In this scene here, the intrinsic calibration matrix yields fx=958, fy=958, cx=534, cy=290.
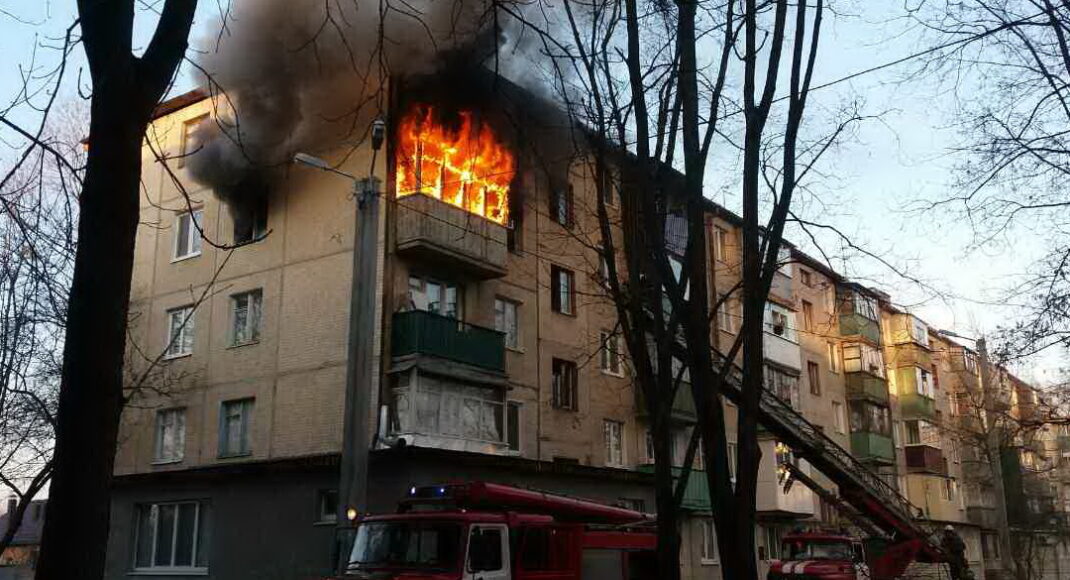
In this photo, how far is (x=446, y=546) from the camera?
36.7 ft

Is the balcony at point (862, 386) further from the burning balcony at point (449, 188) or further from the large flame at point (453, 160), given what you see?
the large flame at point (453, 160)

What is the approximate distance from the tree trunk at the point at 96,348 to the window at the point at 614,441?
79.8ft

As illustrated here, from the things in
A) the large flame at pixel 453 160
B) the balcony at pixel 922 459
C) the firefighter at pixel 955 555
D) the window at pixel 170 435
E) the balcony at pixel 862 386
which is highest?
the large flame at pixel 453 160

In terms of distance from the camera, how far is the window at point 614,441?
28.4 metres

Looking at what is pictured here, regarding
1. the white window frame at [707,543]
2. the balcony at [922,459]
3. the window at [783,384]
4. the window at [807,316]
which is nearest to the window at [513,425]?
the white window frame at [707,543]

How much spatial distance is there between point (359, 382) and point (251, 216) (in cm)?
1304

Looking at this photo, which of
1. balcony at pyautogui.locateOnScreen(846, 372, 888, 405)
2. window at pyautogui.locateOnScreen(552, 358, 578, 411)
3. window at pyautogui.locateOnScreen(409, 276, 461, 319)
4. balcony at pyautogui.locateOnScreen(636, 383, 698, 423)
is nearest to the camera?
window at pyautogui.locateOnScreen(409, 276, 461, 319)

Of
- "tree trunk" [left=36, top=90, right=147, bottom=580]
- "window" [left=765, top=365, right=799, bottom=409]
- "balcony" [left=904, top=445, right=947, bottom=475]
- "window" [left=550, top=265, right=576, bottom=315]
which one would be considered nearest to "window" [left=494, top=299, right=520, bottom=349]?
"window" [left=550, top=265, right=576, bottom=315]

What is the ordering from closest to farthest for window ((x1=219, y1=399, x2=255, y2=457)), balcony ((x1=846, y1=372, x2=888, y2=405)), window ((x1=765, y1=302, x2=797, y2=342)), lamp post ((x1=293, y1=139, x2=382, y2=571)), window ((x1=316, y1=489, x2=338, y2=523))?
lamp post ((x1=293, y1=139, x2=382, y2=571)), window ((x1=316, y1=489, x2=338, y2=523)), window ((x1=219, y1=399, x2=255, y2=457)), window ((x1=765, y1=302, x2=797, y2=342)), balcony ((x1=846, y1=372, x2=888, y2=405))

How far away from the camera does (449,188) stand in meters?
24.3

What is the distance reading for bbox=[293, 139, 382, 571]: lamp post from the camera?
13203 millimetres

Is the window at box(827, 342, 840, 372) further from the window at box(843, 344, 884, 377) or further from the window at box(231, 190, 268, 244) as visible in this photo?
the window at box(231, 190, 268, 244)

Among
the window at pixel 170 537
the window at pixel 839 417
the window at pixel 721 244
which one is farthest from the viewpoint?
the window at pixel 839 417

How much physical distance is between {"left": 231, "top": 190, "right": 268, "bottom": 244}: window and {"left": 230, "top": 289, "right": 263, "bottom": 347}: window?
1.51 meters
